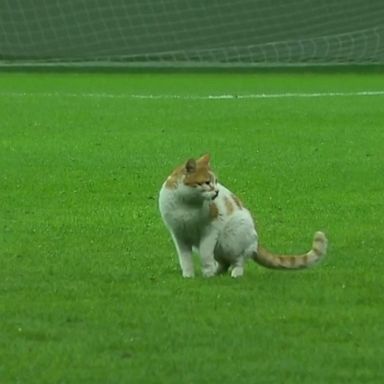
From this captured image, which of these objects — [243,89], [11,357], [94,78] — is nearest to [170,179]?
[11,357]

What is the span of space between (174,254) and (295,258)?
4.17ft

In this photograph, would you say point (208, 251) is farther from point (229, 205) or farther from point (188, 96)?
point (188, 96)

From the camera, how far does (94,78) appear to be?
3597cm

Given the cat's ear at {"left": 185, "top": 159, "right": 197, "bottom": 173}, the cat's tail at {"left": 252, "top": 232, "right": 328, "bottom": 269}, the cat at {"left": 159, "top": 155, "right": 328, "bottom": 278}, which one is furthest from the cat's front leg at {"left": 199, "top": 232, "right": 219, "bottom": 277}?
the cat's ear at {"left": 185, "top": 159, "right": 197, "bottom": 173}

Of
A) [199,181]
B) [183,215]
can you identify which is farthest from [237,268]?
[199,181]

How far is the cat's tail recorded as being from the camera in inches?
367

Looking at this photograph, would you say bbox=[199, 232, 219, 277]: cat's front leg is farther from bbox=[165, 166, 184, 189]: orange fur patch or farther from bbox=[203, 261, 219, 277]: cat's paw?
bbox=[165, 166, 184, 189]: orange fur patch

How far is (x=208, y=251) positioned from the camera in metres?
9.25

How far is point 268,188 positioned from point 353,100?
12.8 m

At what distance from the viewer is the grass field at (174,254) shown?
715cm
